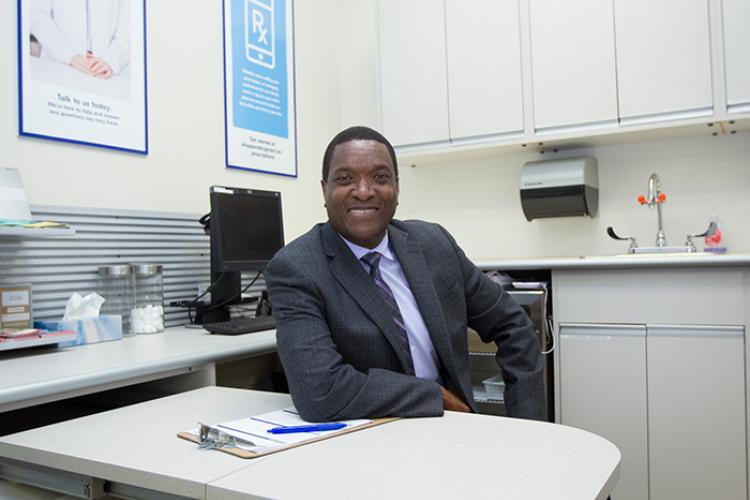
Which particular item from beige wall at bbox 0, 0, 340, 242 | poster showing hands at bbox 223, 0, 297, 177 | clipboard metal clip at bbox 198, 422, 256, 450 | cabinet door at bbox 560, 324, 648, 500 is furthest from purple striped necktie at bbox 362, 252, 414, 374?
poster showing hands at bbox 223, 0, 297, 177

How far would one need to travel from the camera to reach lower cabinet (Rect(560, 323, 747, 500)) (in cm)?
229

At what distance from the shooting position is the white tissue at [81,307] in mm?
1966

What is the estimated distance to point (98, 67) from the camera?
2.25 meters

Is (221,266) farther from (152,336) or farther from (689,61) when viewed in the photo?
(689,61)

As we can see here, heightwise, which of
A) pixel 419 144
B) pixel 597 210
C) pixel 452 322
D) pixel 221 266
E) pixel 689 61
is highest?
pixel 689 61

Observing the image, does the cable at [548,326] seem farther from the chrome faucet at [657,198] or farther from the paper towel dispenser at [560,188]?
the chrome faucet at [657,198]

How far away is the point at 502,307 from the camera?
161 cm

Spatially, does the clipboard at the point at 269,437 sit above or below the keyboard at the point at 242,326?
below

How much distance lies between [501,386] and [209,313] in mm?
1253

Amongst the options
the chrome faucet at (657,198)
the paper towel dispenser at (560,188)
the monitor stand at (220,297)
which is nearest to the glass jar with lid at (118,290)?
the monitor stand at (220,297)

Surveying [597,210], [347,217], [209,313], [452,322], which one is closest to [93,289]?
[209,313]

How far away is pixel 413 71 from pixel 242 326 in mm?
1765

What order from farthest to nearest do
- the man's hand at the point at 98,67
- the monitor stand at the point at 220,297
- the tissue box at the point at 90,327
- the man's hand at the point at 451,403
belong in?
the monitor stand at the point at 220,297
the man's hand at the point at 98,67
the tissue box at the point at 90,327
the man's hand at the point at 451,403

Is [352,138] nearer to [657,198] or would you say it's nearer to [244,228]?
[244,228]
